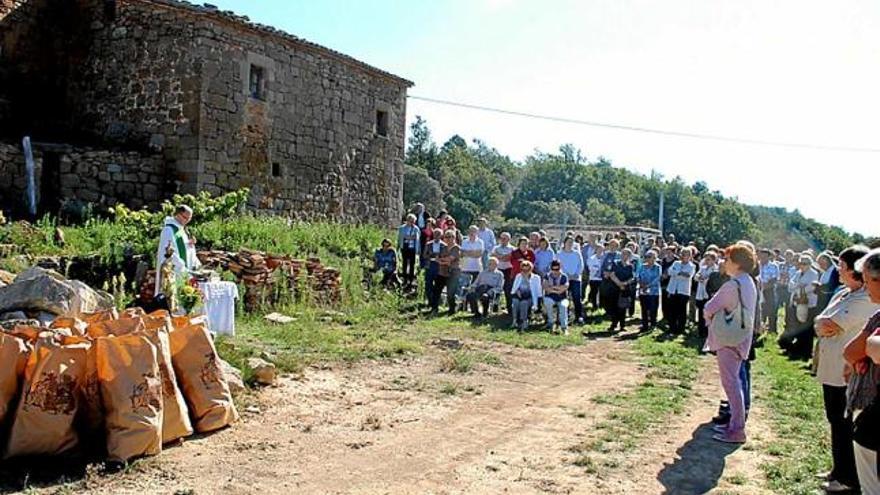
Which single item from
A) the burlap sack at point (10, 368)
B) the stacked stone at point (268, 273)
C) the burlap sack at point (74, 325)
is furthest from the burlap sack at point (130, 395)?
the stacked stone at point (268, 273)

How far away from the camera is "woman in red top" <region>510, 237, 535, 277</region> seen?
42.7ft

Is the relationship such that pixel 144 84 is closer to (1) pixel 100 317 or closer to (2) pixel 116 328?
(1) pixel 100 317

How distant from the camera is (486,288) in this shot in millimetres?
12656

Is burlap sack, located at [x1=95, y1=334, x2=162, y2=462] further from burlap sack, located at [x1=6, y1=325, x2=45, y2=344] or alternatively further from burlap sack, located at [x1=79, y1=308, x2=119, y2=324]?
burlap sack, located at [x1=79, y1=308, x2=119, y2=324]

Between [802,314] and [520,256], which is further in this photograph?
[520,256]

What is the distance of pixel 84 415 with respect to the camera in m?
4.77

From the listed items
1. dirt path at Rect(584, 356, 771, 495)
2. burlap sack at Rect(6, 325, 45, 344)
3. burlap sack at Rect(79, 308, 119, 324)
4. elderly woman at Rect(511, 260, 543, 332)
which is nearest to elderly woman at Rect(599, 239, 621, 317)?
elderly woman at Rect(511, 260, 543, 332)

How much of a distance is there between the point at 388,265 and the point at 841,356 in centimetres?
960

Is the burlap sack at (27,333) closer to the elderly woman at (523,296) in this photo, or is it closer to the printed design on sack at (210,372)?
the printed design on sack at (210,372)

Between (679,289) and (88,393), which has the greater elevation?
(679,289)

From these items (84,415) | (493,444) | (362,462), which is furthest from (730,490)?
(84,415)

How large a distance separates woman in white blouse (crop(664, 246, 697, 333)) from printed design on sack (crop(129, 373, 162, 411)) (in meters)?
9.48

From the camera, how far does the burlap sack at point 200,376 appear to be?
17.6 ft

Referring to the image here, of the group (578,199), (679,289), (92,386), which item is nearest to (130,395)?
(92,386)
